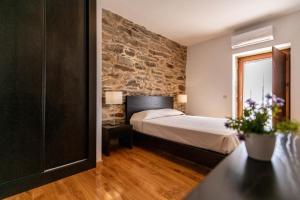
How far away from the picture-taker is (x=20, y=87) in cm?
178

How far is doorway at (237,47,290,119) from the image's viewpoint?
3375 mm

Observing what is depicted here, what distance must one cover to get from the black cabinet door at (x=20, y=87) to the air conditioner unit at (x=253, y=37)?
3.97 meters

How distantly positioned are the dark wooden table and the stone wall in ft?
9.62

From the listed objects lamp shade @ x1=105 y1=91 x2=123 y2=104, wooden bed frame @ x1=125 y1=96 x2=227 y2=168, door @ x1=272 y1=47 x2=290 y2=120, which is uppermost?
door @ x1=272 y1=47 x2=290 y2=120

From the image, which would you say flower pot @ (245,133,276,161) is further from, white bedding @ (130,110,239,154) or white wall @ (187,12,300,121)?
white wall @ (187,12,300,121)

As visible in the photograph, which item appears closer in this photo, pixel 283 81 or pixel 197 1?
pixel 197 1

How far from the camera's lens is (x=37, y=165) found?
6.26ft

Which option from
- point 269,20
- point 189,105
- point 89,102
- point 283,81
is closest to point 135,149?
point 89,102

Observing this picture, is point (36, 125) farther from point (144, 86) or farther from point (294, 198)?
point (144, 86)

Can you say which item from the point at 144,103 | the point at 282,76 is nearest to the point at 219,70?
the point at 282,76

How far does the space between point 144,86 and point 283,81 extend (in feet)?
10.1

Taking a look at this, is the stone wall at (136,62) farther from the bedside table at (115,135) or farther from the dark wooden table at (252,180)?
the dark wooden table at (252,180)

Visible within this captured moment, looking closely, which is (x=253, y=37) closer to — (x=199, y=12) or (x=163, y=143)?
(x=199, y=12)

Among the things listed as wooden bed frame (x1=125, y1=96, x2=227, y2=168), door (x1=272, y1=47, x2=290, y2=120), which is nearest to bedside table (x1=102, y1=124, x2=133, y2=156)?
wooden bed frame (x1=125, y1=96, x2=227, y2=168)
